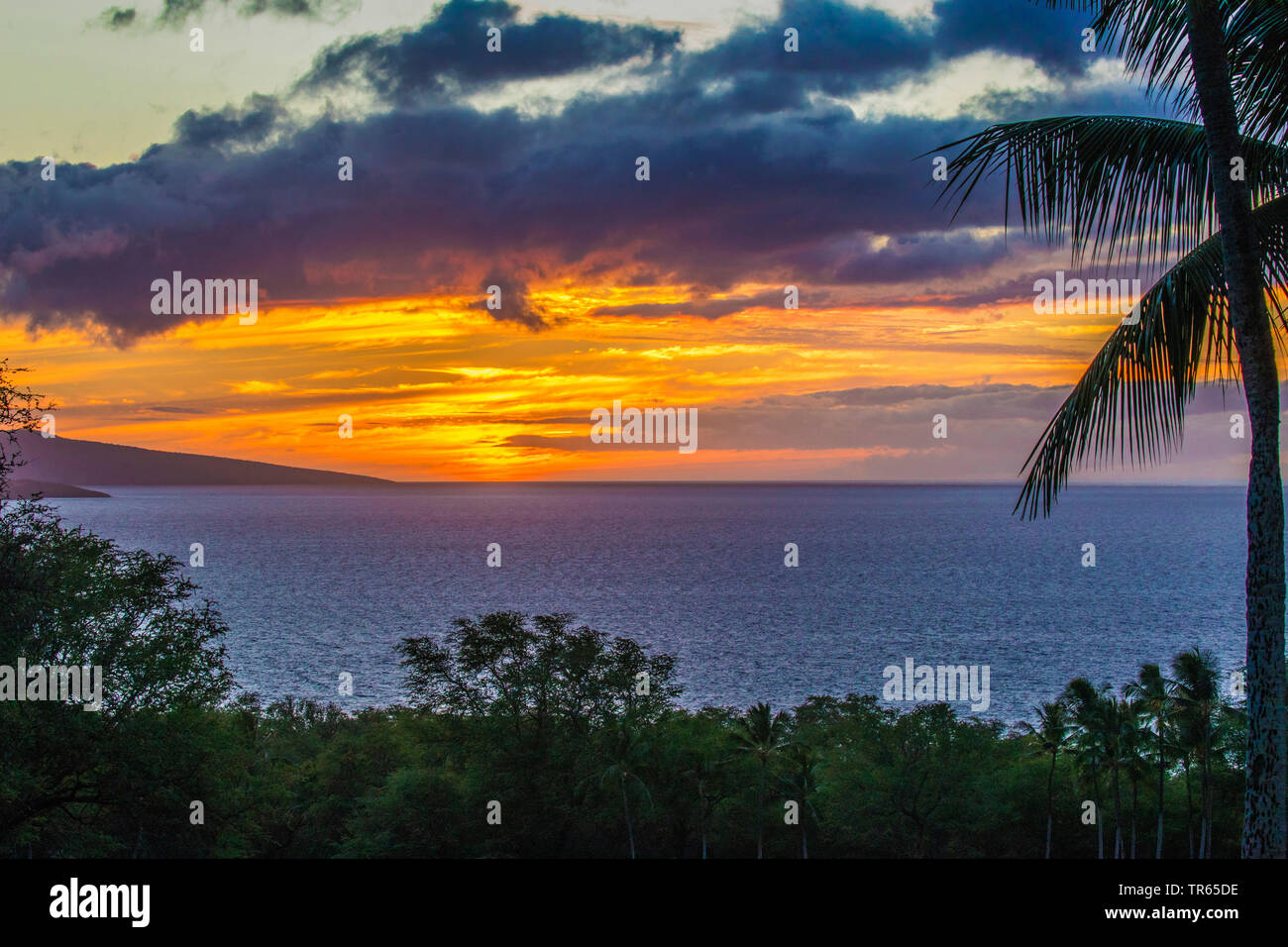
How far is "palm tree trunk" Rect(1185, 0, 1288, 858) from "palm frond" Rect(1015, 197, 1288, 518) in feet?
1.73

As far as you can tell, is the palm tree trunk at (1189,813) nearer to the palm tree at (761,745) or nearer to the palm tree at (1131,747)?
the palm tree at (1131,747)

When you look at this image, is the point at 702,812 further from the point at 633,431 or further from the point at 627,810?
the point at 633,431

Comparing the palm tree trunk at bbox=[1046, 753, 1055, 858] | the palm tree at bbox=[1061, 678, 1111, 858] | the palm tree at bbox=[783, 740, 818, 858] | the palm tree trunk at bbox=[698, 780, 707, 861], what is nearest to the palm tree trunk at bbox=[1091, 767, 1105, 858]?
the palm tree at bbox=[1061, 678, 1111, 858]

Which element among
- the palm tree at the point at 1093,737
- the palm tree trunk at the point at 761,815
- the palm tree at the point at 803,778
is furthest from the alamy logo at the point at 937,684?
the palm tree trunk at the point at 761,815

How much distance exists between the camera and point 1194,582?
118m

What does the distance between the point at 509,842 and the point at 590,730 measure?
5683mm

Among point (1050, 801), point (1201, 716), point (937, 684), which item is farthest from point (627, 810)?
point (937, 684)
